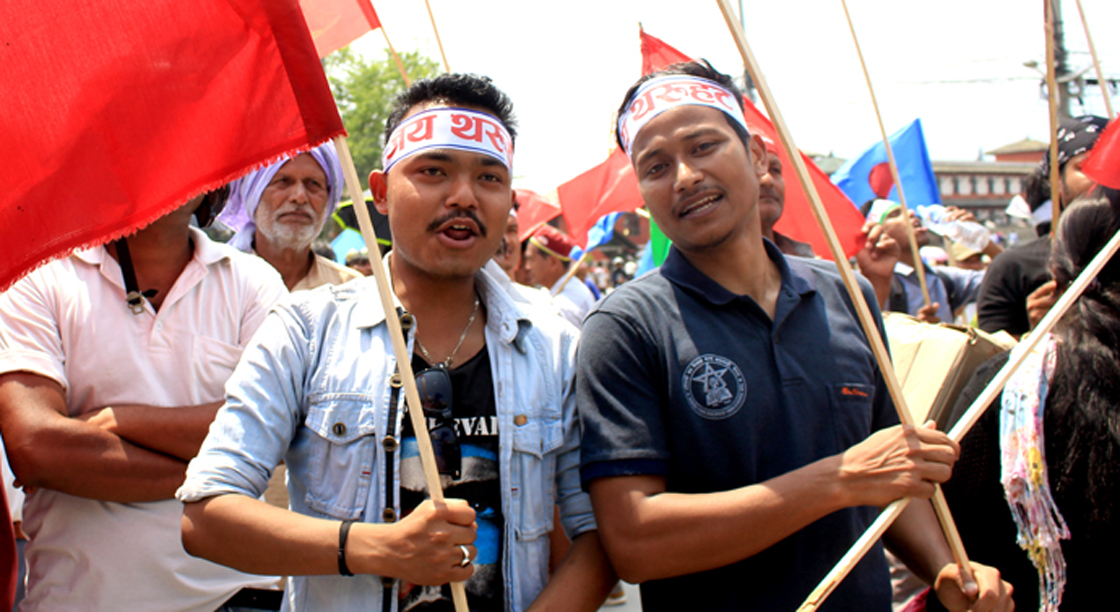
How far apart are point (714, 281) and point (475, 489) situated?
0.75 meters

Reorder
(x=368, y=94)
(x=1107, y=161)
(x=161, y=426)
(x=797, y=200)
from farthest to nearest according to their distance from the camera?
(x=368, y=94) → (x=797, y=200) → (x=1107, y=161) → (x=161, y=426)

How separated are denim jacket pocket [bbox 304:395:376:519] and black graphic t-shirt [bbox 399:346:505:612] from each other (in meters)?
0.09

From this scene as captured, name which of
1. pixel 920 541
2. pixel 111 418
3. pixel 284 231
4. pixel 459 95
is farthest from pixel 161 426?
pixel 920 541

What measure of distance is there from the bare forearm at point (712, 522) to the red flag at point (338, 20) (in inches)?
116

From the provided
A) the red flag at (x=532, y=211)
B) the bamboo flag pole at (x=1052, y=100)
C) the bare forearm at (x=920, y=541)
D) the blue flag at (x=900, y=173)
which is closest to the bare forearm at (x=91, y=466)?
the bare forearm at (x=920, y=541)

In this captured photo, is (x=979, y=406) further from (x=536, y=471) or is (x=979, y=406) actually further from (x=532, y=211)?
(x=532, y=211)

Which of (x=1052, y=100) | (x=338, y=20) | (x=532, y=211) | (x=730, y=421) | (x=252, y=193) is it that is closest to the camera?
(x=730, y=421)

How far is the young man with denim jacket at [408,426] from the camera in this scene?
1581 mm

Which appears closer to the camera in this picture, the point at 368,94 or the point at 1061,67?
the point at 1061,67

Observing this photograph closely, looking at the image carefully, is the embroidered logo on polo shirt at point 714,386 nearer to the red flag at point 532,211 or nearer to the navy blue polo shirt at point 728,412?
the navy blue polo shirt at point 728,412

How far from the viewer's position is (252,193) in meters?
3.60

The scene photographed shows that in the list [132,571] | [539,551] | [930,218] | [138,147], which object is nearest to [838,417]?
[539,551]

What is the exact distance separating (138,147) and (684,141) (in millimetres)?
1219

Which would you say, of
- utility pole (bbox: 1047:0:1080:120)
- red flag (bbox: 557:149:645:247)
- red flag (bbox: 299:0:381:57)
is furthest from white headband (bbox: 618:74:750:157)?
utility pole (bbox: 1047:0:1080:120)
